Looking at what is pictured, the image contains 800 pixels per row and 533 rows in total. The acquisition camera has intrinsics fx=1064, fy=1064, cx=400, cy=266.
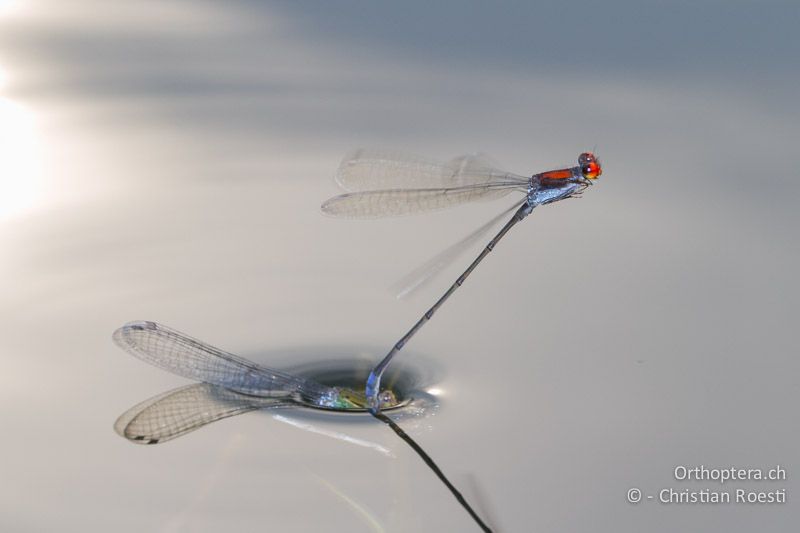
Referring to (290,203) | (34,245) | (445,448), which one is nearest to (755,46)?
(290,203)

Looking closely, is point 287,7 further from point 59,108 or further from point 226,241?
point 226,241

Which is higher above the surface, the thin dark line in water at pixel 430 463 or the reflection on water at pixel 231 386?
the reflection on water at pixel 231 386

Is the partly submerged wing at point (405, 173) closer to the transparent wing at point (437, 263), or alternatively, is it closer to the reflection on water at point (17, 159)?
the transparent wing at point (437, 263)

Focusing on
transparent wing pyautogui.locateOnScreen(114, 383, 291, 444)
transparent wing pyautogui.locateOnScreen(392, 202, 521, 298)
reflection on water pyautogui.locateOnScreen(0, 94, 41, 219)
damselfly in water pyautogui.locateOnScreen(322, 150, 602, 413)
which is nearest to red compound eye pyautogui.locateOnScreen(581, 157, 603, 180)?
damselfly in water pyautogui.locateOnScreen(322, 150, 602, 413)

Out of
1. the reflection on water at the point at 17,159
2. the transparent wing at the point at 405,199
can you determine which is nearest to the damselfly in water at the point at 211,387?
the transparent wing at the point at 405,199

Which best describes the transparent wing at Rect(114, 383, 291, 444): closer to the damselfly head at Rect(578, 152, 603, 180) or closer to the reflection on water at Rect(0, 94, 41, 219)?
the damselfly head at Rect(578, 152, 603, 180)

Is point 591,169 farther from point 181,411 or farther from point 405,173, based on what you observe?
point 181,411
